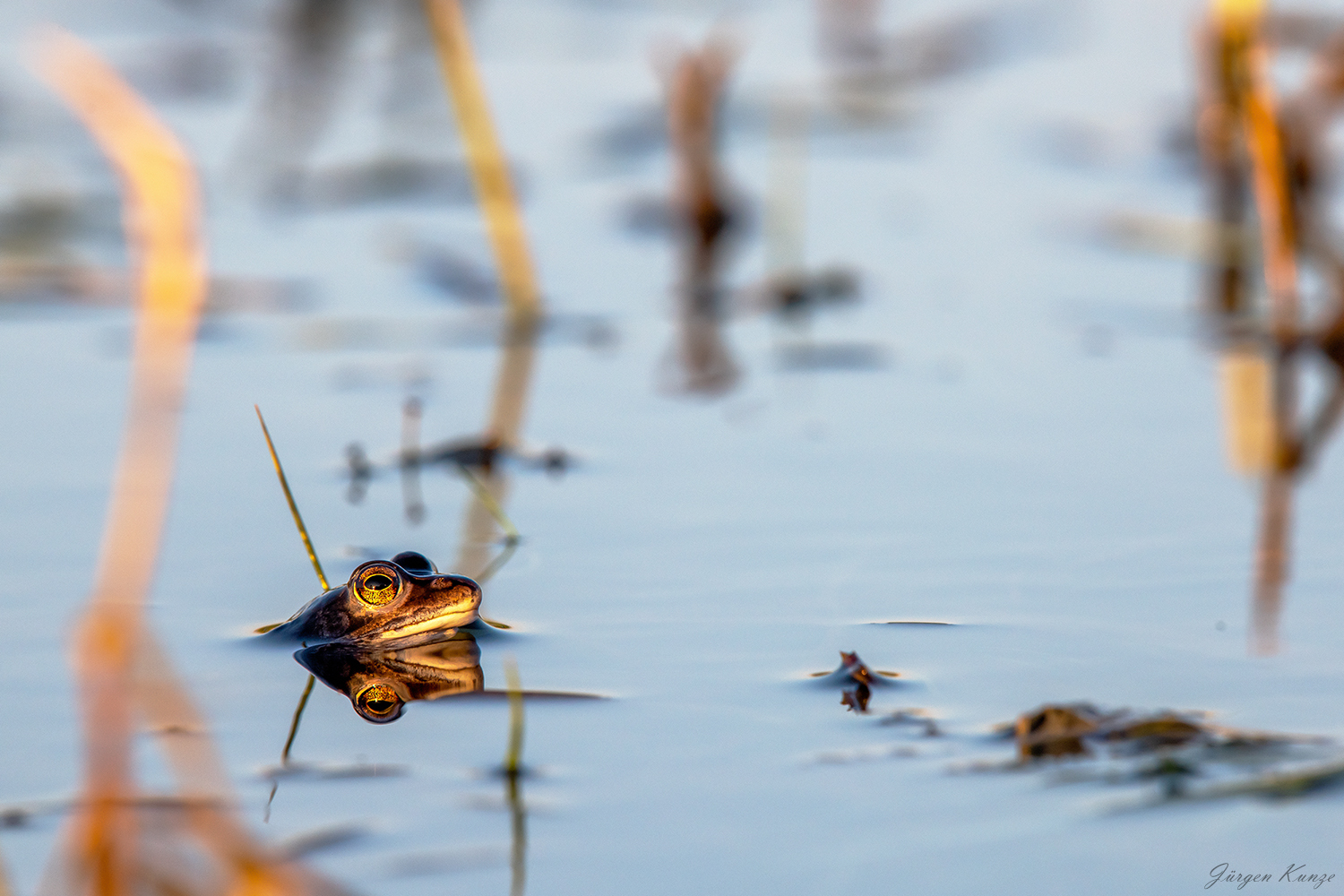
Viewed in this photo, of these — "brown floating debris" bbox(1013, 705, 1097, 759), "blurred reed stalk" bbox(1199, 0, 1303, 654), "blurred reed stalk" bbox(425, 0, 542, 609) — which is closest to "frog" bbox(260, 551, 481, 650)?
"brown floating debris" bbox(1013, 705, 1097, 759)

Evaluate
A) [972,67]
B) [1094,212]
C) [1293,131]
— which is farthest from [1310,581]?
[972,67]

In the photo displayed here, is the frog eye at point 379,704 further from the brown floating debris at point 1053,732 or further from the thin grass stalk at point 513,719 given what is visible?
the brown floating debris at point 1053,732

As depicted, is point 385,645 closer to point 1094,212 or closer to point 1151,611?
point 1151,611

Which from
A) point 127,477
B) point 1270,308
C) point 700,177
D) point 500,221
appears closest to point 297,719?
point 127,477

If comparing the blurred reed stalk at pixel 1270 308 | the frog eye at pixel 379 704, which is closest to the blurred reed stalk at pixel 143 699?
the frog eye at pixel 379 704

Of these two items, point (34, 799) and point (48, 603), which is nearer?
point (34, 799)

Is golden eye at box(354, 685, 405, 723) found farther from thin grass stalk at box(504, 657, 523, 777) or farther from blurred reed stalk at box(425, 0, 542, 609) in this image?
blurred reed stalk at box(425, 0, 542, 609)
